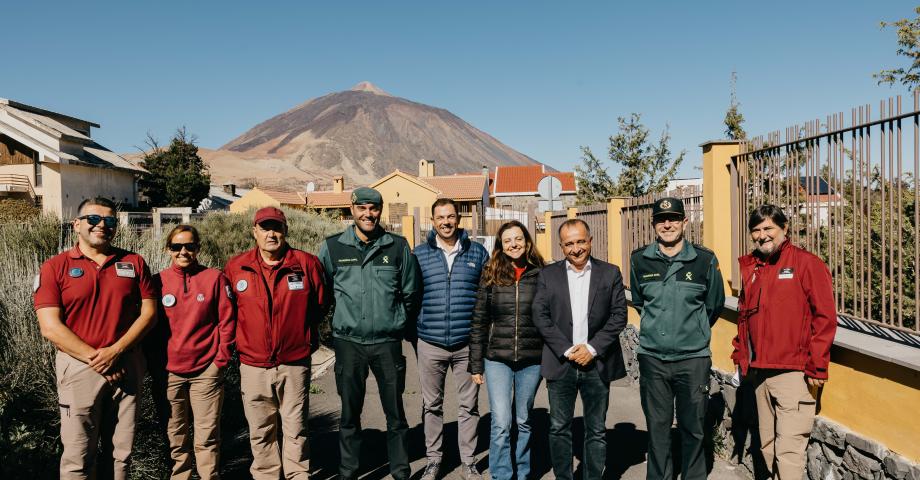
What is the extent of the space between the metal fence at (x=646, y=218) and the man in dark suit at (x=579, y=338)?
321 centimetres

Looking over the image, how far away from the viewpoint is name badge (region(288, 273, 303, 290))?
394cm

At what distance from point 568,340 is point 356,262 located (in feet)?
4.86

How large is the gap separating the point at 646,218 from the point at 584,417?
3849 millimetres

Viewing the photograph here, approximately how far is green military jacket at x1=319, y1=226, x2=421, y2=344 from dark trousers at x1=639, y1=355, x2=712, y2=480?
1.60 metres

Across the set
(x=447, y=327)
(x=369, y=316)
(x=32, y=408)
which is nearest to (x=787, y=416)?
(x=447, y=327)

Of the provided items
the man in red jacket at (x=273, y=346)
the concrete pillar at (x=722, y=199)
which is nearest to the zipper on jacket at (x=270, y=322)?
the man in red jacket at (x=273, y=346)

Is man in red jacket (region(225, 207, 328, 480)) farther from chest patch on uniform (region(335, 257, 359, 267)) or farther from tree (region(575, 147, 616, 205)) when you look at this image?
tree (region(575, 147, 616, 205))

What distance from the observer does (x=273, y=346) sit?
387 centimetres

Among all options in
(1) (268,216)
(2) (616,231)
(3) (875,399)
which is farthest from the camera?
(2) (616,231)

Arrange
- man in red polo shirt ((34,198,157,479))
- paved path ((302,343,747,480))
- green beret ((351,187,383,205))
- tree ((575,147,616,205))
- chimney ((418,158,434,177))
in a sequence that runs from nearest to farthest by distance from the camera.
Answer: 1. man in red polo shirt ((34,198,157,479))
2. green beret ((351,187,383,205))
3. paved path ((302,343,747,480))
4. tree ((575,147,616,205))
5. chimney ((418,158,434,177))

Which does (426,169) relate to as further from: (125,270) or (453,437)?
(125,270)

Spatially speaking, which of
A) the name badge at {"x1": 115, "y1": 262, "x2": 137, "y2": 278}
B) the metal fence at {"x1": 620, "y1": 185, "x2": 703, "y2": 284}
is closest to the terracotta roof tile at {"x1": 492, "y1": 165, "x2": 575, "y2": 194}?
the metal fence at {"x1": 620, "y1": 185, "x2": 703, "y2": 284}

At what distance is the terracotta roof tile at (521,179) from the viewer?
61906 millimetres

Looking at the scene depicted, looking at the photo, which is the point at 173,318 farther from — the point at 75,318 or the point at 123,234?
the point at 123,234
